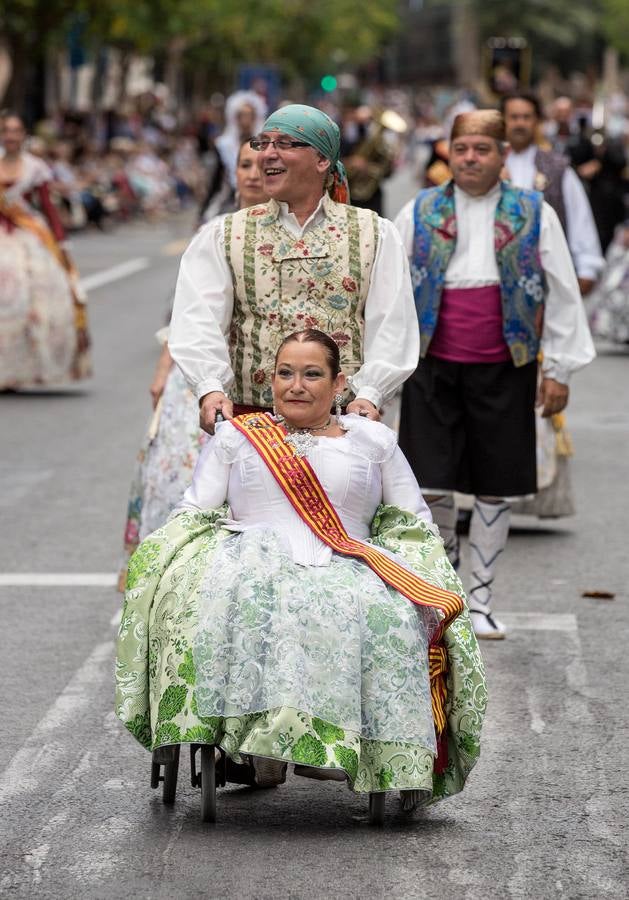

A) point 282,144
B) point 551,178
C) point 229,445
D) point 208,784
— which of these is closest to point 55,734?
point 208,784

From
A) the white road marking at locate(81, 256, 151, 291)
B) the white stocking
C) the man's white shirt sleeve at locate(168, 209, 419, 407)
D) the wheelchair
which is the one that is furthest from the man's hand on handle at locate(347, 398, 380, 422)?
the white road marking at locate(81, 256, 151, 291)

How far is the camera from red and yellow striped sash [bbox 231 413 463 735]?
5.11 m

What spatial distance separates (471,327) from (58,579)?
7.38ft

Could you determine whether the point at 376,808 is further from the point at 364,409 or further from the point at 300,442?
the point at 364,409

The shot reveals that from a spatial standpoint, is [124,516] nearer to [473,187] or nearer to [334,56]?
[473,187]

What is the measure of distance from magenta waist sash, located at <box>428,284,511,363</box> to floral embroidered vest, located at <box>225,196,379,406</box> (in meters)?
1.46

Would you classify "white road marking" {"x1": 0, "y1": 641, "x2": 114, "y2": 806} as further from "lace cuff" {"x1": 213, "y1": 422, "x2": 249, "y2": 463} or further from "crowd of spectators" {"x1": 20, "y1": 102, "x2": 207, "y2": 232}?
"crowd of spectators" {"x1": 20, "y1": 102, "x2": 207, "y2": 232}

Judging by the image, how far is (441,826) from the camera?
529cm

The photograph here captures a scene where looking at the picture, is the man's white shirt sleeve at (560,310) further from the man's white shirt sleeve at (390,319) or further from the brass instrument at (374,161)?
the brass instrument at (374,161)

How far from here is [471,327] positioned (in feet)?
24.5

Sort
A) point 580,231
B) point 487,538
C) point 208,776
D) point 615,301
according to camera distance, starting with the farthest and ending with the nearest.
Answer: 1. point 615,301
2. point 580,231
3. point 487,538
4. point 208,776

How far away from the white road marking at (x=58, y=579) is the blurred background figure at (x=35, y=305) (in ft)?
21.6

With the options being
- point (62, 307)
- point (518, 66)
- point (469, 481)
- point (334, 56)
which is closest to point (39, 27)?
point (518, 66)

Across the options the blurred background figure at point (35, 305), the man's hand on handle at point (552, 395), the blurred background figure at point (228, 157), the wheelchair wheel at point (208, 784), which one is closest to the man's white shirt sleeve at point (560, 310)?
the man's hand on handle at point (552, 395)
